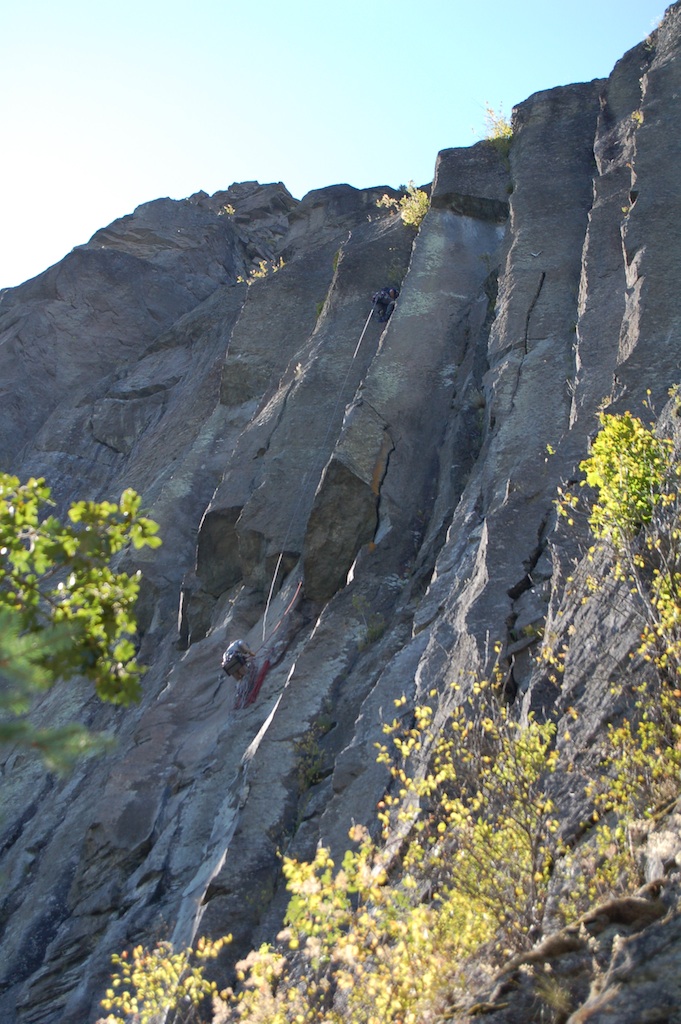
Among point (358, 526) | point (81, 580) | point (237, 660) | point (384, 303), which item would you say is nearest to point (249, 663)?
point (237, 660)

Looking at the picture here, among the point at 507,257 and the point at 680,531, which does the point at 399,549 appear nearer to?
the point at 507,257

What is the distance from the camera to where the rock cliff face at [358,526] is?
1204cm

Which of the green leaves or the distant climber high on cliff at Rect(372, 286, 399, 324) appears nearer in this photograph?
the green leaves

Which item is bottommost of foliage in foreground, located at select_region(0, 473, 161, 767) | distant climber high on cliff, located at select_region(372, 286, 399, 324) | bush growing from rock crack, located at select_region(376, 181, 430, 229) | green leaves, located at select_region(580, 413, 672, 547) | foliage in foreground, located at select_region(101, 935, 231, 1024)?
foliage in foreground, located at select_region(101, 935, 231, 1024)

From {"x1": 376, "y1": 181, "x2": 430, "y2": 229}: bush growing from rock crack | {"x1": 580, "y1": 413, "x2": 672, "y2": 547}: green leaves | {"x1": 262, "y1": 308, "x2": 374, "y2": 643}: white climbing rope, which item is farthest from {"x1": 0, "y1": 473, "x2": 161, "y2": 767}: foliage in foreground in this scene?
{"x1": 376, "y1": 181, "x2": 430, "y2": 229}: bush growing from rock crack

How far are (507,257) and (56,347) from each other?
16203 mm

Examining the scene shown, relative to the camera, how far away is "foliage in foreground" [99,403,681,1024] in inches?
288

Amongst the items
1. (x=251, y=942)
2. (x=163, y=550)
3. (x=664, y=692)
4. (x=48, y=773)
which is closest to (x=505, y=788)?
(x=664, y=692)

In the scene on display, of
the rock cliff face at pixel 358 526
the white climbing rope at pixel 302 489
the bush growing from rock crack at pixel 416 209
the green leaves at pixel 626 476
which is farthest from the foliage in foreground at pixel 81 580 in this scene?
the bush growing from rock crack at pixel 416 209

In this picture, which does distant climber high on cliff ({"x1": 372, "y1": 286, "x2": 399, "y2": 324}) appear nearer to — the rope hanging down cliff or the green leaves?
the rope hanging down cliff

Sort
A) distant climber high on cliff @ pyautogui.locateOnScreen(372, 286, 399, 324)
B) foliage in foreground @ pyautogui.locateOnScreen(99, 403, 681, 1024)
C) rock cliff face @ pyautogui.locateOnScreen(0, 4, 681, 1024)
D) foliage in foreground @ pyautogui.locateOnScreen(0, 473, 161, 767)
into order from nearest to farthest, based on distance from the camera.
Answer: foliage in foreground @ pyautogui.locateOnScreen(0, 473, 161, 767)
foliage in foreground @ pyautogui.locateOnScreen(99, 403, 681, 1024)
rock cliff face @ pyautogui.locateOnScreen(0, 4, 681, 1024)
distant climber high on cliff @ pyautogui.locateOnScreen(372, 286, 399, 324)

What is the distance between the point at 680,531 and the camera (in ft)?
27.3

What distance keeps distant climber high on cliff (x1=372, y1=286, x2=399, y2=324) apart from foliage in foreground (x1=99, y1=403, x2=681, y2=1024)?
10782 millimetres

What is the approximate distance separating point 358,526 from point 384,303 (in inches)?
219
